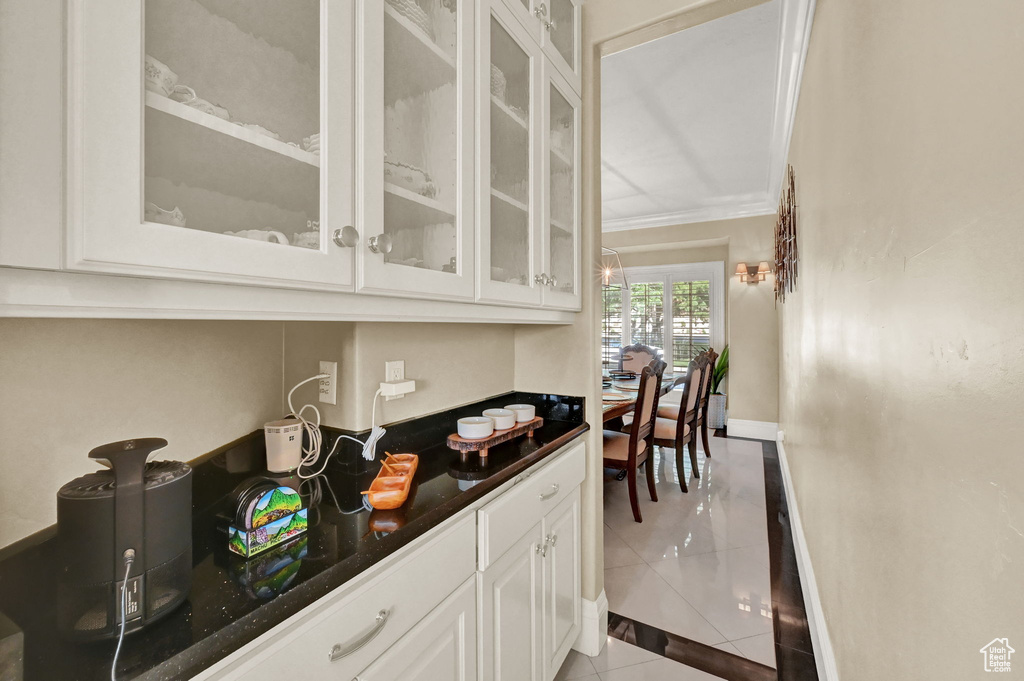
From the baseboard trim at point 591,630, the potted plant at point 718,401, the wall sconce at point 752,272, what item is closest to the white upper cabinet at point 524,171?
the baseboard trim at point 591,630

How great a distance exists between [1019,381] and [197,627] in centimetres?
115

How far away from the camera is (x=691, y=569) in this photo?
240 centimetres

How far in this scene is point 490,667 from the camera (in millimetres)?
1153

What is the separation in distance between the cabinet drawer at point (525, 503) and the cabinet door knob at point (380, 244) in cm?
70

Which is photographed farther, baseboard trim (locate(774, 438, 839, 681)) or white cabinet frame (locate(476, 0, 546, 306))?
baseboard trim (locate(774, 438, 839, 681))

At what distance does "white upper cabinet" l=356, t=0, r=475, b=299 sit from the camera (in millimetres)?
862

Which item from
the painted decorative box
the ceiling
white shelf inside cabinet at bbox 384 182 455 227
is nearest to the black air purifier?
the painted decorative box

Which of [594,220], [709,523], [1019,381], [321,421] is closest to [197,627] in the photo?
[321,421]

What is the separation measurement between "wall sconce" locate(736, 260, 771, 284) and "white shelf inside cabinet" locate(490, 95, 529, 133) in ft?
14.6

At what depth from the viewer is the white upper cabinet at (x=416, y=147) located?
86cm

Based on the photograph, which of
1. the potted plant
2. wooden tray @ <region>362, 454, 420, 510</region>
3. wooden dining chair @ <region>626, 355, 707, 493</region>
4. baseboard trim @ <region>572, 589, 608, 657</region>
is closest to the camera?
wooden tray @ <region>362, 454, 420, 510</region>

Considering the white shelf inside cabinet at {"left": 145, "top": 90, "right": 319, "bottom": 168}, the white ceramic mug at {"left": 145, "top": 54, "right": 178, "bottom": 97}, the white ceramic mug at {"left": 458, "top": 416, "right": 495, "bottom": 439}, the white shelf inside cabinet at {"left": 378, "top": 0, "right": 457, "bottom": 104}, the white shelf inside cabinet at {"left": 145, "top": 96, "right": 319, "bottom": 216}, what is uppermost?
the white shelf inside cabinet at {"left": 378, "top": 0, "right": 457, "bottom": 104}

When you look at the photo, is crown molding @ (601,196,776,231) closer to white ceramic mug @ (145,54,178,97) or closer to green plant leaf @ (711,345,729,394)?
green plant leaf @ (711,345,729,394)

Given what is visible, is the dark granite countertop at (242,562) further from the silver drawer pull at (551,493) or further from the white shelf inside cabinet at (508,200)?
the white shelf inside cabinet at (508,200)
